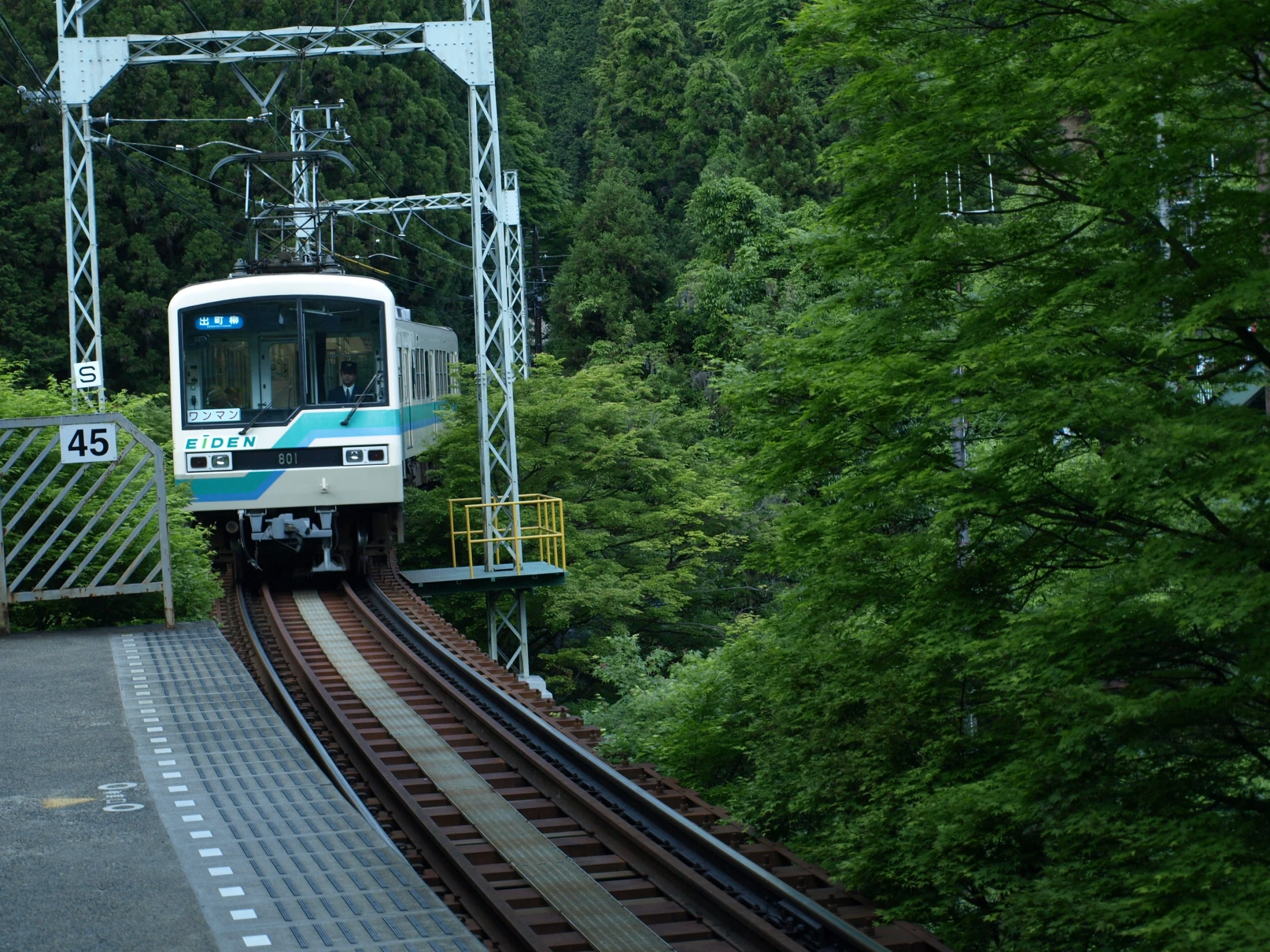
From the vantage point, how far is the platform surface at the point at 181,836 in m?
5.29

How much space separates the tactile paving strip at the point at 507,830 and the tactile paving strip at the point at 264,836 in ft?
3.09

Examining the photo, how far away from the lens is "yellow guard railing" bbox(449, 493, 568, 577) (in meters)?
18.0

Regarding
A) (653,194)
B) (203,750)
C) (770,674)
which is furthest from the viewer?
(653,194)

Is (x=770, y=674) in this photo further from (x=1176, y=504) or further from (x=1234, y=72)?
(x=1234, y=72)

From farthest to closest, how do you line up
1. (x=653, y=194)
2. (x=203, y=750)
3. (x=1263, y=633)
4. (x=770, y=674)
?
(x=653, y=194), (x=770, y=674), (x=203, y=750), (x=1263, y=633)

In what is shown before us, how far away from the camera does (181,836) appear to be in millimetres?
6324

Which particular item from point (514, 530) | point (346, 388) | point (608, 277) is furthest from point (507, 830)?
point (608, 277)

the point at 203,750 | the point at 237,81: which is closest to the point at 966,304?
the point at 203,750

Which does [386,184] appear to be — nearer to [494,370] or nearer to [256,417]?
[494,370]

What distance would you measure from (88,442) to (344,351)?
4645 mm

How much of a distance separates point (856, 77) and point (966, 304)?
131cm

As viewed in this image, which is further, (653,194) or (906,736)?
(653,194)

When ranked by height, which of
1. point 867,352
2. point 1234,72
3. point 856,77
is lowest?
point 867,352

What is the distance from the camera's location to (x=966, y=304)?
743cm
